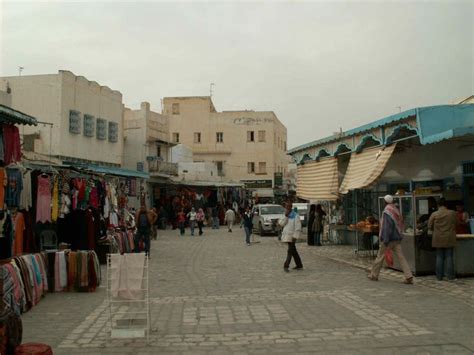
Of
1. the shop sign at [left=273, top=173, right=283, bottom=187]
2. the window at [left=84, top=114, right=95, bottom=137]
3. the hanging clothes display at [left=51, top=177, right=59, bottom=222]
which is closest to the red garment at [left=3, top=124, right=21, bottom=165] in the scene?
the hanging clothes display at [left=51, top=177, right=59, bottom=222]

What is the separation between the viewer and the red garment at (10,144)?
336 inches

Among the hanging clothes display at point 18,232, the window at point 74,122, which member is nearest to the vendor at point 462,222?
the hanging clothes display at point 18,232

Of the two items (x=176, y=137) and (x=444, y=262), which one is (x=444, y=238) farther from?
(x=176, y=137)

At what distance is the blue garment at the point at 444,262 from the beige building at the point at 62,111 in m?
21.2

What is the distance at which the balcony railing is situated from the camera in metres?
38.5

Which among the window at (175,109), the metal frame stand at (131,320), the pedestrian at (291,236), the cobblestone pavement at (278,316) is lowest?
the cobblestone pavement at (278,316)

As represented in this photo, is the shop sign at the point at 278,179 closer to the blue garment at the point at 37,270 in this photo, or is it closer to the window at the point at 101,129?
the window at the point at 101,129

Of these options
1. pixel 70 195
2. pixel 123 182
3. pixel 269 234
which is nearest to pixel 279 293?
pixel 70 195

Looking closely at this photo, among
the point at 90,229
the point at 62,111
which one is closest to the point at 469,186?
the point at 90,229

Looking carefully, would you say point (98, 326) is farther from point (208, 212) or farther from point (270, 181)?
point (270, 181)

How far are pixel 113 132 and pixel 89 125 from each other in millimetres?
2757

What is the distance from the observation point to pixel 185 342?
618cm

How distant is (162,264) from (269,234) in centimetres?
1432

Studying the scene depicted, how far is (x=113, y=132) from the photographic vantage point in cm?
3312
